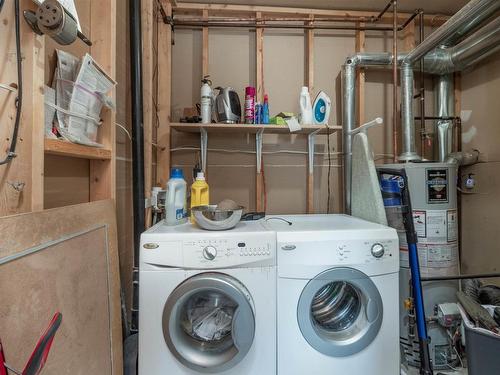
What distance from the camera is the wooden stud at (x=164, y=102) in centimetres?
206

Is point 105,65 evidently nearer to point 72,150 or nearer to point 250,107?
point 72,150

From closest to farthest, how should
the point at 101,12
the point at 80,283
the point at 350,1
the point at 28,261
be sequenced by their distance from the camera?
the point at 28,261 → the point at 80,283 → the point at 101,12 → the point at 350,1

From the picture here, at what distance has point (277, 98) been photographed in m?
2.32

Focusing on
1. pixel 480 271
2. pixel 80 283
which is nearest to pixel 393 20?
pixel 480 271

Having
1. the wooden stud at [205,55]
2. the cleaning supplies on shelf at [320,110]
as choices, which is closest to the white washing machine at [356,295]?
the cleaning supplies on shelf at [320,110]

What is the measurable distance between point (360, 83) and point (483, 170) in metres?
1.17

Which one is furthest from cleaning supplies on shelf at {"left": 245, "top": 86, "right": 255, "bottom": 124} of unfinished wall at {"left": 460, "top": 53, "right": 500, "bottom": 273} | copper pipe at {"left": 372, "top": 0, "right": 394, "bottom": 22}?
unfinished wall at {"left": 460, "top": 53, "right": 500, "bottom": 273}

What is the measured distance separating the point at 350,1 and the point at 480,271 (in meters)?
2.41

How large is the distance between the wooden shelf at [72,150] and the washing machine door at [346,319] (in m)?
1.14

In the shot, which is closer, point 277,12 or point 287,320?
point 287,320

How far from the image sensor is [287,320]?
52.4 inches

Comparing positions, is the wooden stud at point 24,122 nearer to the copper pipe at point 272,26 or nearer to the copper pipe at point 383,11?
the copper pipe at point 272,26

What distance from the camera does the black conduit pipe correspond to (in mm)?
1460

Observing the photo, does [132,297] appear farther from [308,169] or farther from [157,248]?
[308,169]
